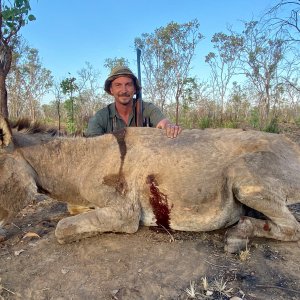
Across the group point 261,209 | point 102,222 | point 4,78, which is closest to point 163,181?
point 102,222

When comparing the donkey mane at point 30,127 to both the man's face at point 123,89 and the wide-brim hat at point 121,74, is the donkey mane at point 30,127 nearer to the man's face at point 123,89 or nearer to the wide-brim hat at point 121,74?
the man's face at point 123,89

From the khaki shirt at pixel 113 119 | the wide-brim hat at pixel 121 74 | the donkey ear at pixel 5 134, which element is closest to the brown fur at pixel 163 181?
the donkey ear at pixel 5 134

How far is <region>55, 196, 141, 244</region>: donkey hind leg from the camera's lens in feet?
12.1

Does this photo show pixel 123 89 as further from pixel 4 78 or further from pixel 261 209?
pixel 4 78

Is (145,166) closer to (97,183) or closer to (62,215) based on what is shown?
(97,183)

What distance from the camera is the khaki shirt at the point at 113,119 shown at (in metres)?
5.75

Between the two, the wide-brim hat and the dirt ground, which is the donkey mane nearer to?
the dirt ground

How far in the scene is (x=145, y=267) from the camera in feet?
10.7

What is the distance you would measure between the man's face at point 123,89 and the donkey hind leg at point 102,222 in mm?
2354

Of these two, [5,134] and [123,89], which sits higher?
[123,89]

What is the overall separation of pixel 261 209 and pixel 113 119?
317 centimetres

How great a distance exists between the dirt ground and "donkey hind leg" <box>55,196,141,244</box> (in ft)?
0.41

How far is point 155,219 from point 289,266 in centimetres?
150

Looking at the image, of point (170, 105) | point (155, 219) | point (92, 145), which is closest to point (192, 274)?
point (155, 219)
